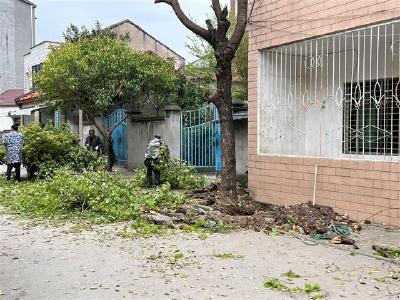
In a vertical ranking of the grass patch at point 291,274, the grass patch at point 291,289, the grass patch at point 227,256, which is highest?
the grass patch at point 227,256

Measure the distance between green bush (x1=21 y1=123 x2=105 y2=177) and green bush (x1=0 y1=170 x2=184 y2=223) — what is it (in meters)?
4.02

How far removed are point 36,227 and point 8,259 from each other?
2.00m

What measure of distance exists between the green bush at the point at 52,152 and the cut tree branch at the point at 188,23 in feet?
21.2

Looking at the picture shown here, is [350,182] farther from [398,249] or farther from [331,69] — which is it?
[331,69]

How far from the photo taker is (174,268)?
5352 millimetres

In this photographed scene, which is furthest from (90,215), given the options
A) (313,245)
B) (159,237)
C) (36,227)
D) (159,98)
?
(159,98)

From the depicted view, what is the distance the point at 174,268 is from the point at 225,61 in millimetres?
4796

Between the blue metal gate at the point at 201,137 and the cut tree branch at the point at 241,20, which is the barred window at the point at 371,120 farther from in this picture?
the blue metal gate at the point at 201,137

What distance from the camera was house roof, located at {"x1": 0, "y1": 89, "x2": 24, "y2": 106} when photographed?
112 feet

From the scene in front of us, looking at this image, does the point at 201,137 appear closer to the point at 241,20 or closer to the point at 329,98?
the point at 329,98

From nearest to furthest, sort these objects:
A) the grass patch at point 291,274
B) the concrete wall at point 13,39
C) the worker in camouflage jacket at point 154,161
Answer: the grass patch at point 291,274
the worker in camouflage jacket at point 154,161
the concrete wall at point 13,39

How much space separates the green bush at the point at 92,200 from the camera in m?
8.46

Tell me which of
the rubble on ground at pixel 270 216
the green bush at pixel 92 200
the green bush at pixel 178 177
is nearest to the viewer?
the rubble on ground at pixel 270 216


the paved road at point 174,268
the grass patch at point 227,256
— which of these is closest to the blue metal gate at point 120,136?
the paved road at point 174,268
